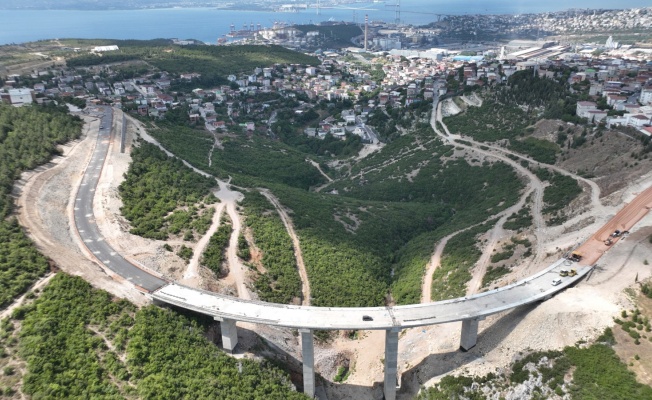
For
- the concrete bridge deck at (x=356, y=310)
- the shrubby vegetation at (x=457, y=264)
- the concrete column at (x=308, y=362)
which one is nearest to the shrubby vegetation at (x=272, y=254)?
the concrete bridge deck at (x=356, y=310)

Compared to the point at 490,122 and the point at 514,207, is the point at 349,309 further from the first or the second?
the point at 490,122

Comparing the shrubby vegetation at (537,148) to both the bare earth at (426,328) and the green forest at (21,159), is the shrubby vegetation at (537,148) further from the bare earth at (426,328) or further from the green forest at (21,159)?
the green forest at (21,159)

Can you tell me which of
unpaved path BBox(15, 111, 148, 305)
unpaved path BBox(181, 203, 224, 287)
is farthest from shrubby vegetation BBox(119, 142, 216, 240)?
unpaved path BBox(15, 111, 148, 305)

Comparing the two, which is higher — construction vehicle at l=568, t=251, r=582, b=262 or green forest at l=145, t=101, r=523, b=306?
construction vehicle at l=568, t=251, r=582, b=262

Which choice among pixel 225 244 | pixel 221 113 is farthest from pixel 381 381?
pixel 221 113

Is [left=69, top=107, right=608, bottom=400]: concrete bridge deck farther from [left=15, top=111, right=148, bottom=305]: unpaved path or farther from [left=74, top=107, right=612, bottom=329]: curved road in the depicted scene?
[left=15, top=111, right=148, bottom=305]: unpaved path

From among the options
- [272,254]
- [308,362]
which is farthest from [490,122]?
[308,362]
